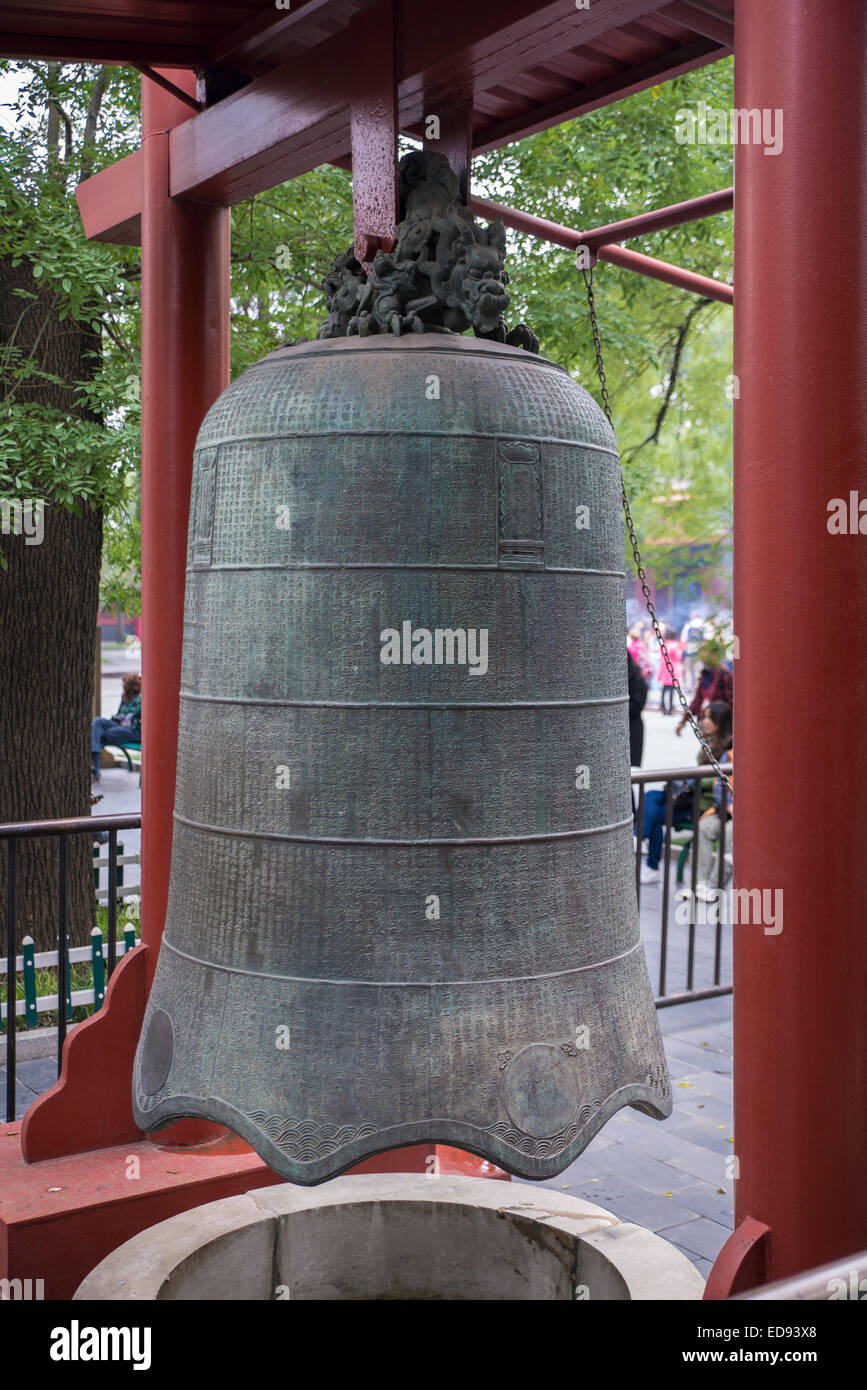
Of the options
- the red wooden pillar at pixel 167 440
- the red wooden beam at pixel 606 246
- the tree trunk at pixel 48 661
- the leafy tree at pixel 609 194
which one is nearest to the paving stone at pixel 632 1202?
the red wooden pillar at pixel 167 440

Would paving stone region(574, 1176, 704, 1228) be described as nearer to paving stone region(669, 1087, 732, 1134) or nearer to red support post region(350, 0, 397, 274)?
paving stone region(669, 1087, 732, 1134)

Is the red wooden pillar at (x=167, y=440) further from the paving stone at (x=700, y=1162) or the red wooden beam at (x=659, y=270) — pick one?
the paving stone at (x=700, y=1162)

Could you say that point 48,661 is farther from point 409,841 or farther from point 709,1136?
point 409,841

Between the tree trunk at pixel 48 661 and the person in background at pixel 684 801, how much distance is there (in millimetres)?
4065

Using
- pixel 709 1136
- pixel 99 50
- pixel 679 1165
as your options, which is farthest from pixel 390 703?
pixel 709 1136

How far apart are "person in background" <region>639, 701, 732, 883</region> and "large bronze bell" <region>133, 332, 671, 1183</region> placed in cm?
660

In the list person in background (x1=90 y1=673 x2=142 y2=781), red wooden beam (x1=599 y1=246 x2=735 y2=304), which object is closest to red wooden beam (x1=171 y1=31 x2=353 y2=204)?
red wooden beam (x1=599 y1=246 x2=735 y2=304)

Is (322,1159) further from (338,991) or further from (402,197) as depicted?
(402,197)

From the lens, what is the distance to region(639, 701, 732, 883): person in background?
31.3ft

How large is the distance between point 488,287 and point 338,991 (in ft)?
4.50

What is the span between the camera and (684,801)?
9758 mm

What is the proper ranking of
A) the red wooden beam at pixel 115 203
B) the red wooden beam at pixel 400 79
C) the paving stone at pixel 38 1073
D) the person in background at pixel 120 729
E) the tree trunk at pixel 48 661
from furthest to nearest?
the person in background at pixel 120 729 → the tree trunk at pixel 48 661 → the paving stone at pixel 38 1073 → the red wooden beam at pixel 115 203 → the red wooden beam at pixel 400 79

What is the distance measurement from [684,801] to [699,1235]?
547 centimetres

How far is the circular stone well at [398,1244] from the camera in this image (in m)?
3.33
